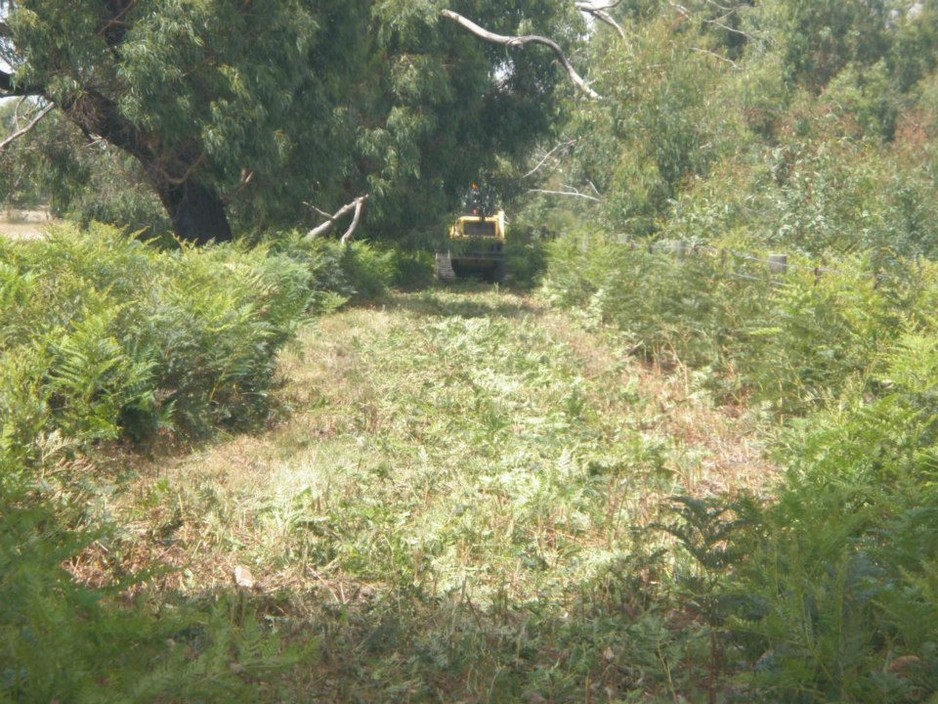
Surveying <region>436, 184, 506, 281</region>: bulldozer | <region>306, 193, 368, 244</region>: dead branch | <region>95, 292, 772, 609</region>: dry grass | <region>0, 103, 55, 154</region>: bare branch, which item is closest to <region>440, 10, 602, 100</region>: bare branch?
<region>306, 193, 368, 244</region>: dead branch

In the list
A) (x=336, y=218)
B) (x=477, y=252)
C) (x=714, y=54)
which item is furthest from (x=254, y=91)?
(x=714, y=54)

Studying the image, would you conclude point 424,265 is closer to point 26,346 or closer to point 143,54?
point 143,54

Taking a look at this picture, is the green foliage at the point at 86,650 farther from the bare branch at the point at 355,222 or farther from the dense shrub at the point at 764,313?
the bare branch at the point at 355,222

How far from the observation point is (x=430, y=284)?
27.8 meters

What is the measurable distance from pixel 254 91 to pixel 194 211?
315 cm

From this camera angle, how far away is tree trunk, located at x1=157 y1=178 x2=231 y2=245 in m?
18.7

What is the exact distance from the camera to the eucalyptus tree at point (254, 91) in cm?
1577

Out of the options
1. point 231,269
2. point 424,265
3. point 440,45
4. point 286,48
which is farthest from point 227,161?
point 424,265

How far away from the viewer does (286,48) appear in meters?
17.0

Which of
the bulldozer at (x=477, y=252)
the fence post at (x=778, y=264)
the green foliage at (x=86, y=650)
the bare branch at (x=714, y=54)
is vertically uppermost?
the bare branch at (x=714, y=54)

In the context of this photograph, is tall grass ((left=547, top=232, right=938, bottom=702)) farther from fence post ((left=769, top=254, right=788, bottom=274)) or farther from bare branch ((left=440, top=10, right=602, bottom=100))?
bare branch ((left=440, top=10, right=602, bottom=100))

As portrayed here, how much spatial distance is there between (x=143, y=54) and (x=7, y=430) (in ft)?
34.8

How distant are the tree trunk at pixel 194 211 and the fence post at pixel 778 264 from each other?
10.9 metres

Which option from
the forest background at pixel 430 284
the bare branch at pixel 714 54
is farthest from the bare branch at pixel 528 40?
the bare branch at pixel 714 54
